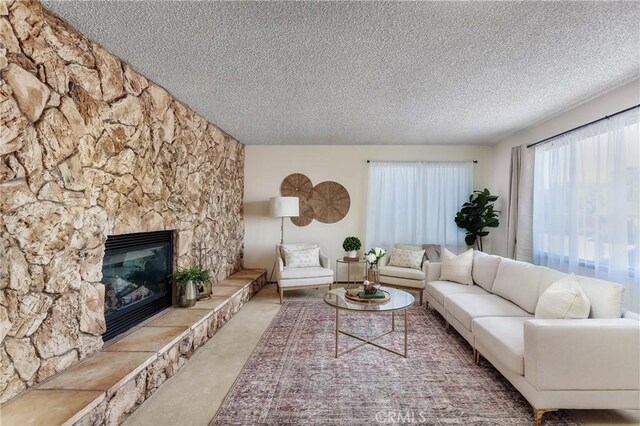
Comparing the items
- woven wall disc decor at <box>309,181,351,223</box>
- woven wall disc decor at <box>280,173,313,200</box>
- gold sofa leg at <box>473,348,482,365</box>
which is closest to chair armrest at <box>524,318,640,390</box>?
gold sofa leg at <box>473,348,482,365</box>

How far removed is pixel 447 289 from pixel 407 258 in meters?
1.19

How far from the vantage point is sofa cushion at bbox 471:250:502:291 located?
11.2ft

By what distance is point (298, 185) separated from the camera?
5.52 metres

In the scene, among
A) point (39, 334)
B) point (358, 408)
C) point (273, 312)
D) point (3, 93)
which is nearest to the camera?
point (3, 93)

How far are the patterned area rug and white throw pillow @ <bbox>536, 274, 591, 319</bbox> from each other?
2.03 feet

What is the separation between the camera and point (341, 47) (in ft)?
7.20

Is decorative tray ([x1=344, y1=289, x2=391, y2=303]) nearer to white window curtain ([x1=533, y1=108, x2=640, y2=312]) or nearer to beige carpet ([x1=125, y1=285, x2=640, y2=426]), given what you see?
beige carpet ([x1=125, y1=285, x2=640, y2=426])

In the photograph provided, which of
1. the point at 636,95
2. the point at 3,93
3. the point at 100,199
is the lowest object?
the point at 100,199

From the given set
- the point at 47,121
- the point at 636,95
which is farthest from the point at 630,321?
the point at 47,121

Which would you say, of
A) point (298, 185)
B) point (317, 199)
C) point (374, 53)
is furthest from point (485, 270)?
point (298, 185)

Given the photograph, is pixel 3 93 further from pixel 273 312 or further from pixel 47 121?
pixel 273 312

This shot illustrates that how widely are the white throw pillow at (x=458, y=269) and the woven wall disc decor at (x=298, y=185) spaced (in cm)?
265

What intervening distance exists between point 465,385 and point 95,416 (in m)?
2.36

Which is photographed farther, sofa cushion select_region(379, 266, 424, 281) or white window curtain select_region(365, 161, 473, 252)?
white window curtain select_region(365, 161, 473, 252)
